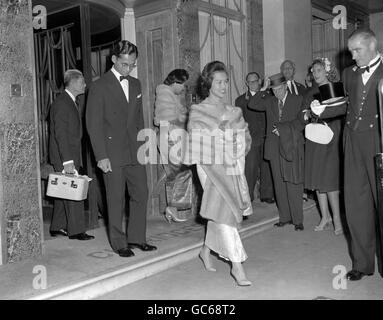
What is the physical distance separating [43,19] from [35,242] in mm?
→ 2928

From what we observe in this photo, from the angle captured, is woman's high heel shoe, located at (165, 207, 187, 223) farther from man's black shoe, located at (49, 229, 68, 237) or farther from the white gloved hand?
the white gloved hand

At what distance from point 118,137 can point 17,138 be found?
873mm

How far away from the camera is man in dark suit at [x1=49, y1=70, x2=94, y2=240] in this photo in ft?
16.5

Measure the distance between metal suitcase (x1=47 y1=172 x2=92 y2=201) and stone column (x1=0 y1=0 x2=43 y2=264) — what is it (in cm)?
18

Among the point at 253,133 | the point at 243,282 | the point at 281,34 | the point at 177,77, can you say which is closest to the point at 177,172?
the point at 177,77

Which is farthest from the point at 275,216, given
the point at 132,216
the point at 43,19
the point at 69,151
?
the point at 43,19

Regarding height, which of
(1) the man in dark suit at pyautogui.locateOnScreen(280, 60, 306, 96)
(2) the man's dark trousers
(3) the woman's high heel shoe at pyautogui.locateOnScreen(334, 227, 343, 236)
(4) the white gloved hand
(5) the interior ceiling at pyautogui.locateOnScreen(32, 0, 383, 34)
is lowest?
(3) the woman's high heel shoe at pyautogui.locateOnScreen(334, 227, 343, 236)

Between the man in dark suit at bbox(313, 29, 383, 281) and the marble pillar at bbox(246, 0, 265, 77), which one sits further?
the marble pillar at bbox(246, 0, 265, 77)

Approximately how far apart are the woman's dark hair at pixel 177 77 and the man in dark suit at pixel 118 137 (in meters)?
1.18

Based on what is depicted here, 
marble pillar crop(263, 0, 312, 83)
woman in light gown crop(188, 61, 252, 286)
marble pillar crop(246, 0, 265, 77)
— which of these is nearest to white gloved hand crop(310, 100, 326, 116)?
woman in light gown crop(188, 61, 252, 286)

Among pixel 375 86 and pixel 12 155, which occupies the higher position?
pixel 375 86

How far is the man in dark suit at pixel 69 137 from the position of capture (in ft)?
16.5

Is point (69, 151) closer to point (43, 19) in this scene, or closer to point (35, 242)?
point (35, 242)

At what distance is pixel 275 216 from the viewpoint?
244 inches
